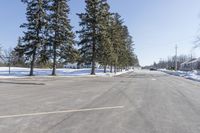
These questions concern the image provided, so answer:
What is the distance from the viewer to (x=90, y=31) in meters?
55.5

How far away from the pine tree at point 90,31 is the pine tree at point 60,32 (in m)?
6.73

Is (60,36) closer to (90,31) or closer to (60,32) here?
(60,32)

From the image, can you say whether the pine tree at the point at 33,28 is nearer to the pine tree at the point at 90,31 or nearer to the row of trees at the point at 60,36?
the row of trees at the point at 60,36

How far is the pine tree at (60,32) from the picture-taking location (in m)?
46.9

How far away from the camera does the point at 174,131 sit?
27.5 feet

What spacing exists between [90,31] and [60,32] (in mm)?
8934

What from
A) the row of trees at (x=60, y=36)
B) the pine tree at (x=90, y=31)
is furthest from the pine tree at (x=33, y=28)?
the pine tree at (x=90, y=31)

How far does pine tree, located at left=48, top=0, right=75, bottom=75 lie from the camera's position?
1848 inches

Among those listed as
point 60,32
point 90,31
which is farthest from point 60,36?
point 90,31

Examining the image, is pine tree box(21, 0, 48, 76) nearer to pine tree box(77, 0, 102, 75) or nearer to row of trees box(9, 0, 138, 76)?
row of trees box(9, 0, 138, 76)

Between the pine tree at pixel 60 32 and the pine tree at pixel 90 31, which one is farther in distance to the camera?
the pine tree at pixel 90 31

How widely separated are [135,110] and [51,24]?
3622cm

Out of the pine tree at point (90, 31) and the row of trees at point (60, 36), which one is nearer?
the row of trees at point (60, 36)

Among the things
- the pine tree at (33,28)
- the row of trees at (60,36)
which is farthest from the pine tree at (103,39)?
the pine tree at (33,28)
